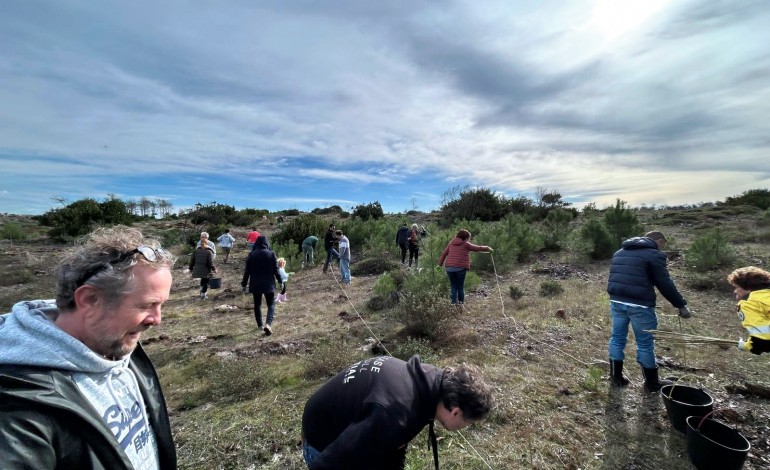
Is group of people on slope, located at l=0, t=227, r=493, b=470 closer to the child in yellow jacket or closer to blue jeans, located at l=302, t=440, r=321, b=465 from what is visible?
blue jeans, located at l=302, t=440, r=321, b=465

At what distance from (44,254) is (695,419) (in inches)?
851

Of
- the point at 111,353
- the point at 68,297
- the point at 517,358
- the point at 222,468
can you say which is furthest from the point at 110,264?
the point at 517,358

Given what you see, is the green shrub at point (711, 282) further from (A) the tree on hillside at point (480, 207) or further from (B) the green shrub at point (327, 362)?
(A) the tree on hillside at point (480, 207)

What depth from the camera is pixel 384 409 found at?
1466mm

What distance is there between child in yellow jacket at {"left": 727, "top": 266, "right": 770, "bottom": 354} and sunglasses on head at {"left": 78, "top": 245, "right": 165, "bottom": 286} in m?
4.00

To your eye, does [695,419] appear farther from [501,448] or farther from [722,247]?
[722,247]

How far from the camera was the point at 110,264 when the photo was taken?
119cm

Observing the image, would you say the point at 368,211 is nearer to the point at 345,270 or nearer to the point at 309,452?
the point at 345,270

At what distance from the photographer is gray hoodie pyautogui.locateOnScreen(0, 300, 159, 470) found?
98 centimetres

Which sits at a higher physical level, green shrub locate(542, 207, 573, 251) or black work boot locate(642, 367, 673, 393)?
green shrub locate(542, 207, 573, 251)

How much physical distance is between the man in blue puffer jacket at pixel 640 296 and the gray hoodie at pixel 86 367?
4.11 metres

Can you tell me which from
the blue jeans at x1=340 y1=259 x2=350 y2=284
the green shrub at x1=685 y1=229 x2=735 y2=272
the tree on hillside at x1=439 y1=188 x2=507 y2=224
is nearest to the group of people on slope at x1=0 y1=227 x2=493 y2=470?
the blue jeans at x1=340 y1=259 x2=350 y2=284

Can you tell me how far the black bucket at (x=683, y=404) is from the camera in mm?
2990

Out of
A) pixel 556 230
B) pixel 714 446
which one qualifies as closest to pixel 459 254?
pixel 714 446
